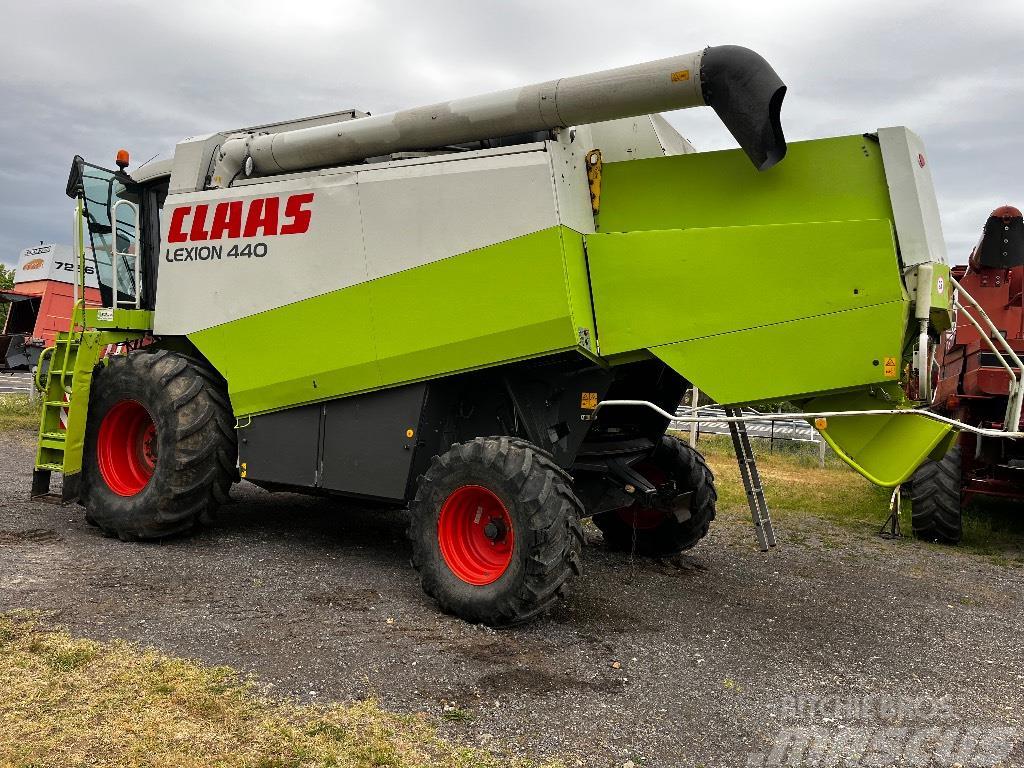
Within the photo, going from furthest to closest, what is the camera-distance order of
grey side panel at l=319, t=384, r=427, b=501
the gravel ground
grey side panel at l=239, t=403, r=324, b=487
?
grey side panel at l=239, t=403, r=324, b=487 < grey side panel at l=319, t=384, r=427, b=501 < the gravel ground

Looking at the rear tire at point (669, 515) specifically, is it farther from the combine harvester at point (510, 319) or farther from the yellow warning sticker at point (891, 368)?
the yellow warning sticker at point (891, 368)

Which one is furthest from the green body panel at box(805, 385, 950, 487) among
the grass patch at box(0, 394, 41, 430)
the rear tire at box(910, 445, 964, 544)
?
the grass patch at box(0, 394, 41, 430)

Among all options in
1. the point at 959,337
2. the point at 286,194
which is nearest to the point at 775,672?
the point at 286,194

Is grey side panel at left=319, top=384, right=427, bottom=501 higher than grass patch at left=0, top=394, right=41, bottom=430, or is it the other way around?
grey side panel at left=319, top=384, right=427, bottom=501

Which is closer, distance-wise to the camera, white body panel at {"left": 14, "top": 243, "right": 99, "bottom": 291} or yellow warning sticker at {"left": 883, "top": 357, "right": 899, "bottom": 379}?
yellow warning sticker at {"left": 883, "top": 357, "right": 899, "bottom": 379}

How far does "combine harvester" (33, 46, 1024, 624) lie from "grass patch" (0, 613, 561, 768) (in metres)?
1.45

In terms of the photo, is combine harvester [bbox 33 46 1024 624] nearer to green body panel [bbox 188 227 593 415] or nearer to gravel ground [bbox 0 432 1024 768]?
green body panel [bbox 188 227 593 415]

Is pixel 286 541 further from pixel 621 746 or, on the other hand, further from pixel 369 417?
pixel 621 746

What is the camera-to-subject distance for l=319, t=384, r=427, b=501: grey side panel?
5.27 metres

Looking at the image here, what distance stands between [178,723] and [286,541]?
3.24m

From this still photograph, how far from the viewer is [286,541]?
6289mm

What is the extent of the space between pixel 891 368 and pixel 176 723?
12.1 feet

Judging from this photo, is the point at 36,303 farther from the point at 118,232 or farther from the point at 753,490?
the point at 753,490

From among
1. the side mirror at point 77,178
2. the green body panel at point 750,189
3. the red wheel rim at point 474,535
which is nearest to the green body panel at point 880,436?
the green body panel at point 750,189
